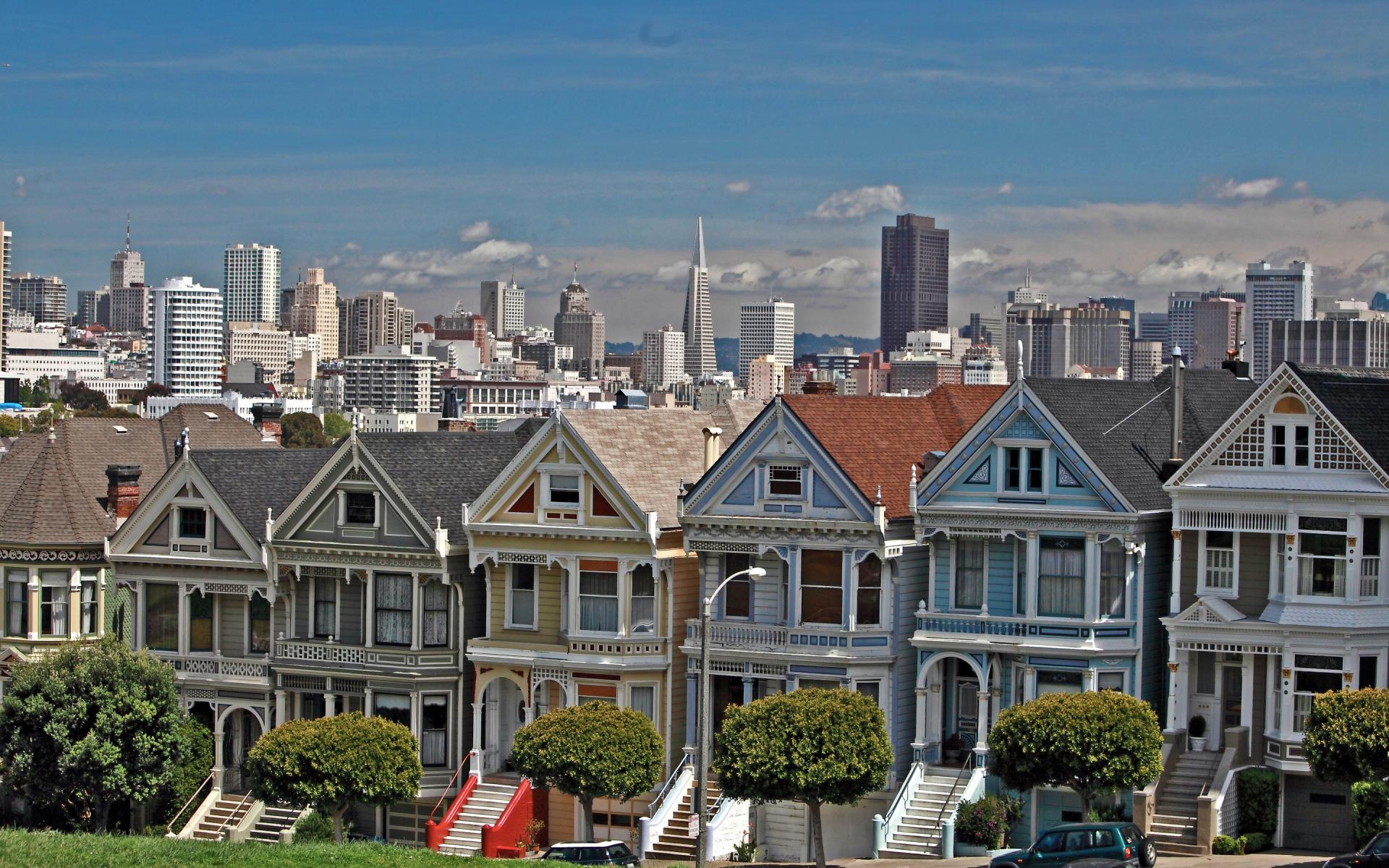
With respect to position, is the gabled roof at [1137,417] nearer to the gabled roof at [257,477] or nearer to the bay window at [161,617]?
the gabled roof at [257,477]

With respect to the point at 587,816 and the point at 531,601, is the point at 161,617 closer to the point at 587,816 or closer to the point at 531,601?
the point at 531,601

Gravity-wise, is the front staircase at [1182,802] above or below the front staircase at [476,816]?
above

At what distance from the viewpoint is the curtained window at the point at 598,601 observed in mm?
48188

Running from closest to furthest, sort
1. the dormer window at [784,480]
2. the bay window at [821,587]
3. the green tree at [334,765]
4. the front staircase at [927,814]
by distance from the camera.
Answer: the front staircase at [927,814]
the bay window at [821,587]
the dormer window at [784,480]
the green tree at [334,765]

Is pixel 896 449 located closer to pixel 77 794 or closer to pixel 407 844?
pixel 407 844

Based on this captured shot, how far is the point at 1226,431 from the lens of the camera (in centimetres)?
4219

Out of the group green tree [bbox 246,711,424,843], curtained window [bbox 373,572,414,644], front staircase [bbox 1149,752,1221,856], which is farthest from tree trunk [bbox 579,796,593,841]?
front staircase [bbox 1149,752,1221,856]

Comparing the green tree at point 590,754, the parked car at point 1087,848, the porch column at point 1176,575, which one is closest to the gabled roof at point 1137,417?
the porch column at point 1176,575

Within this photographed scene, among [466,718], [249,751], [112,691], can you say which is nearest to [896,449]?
[466,718]

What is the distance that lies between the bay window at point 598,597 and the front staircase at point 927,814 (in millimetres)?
7684

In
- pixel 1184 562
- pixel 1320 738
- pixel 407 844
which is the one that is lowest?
pixel 407 844

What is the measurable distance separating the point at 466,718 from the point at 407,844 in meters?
4.11

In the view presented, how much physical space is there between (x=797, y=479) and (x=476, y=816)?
9846 millimetres

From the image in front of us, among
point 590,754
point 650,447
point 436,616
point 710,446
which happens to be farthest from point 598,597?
point 710,446
